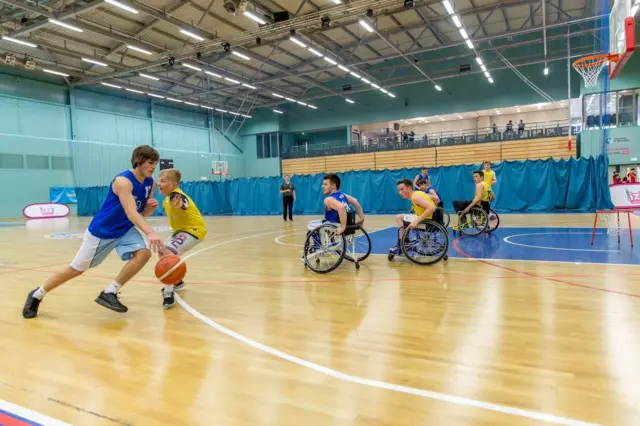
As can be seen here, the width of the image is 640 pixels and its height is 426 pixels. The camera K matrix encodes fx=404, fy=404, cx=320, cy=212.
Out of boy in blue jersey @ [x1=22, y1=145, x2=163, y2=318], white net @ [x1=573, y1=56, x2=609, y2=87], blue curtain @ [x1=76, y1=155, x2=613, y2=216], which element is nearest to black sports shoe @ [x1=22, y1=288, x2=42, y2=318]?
boy in blue jersey @ [x1=22, y1=145, x2=163, y2=318]

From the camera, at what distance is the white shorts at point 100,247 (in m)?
2.95

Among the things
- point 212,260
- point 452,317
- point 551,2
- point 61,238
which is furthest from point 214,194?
point 452,317

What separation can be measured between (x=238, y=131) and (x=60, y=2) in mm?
16346

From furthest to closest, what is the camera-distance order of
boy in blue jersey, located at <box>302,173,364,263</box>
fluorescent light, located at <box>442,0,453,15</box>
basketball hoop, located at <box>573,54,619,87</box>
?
1. fluorescent light, located at <box>442,0,453,15</box>
2. basketball hoop, located at <box>573,54,619,87</box>
3. boy in blue jersey, located at <box>302,173,364,263</box>

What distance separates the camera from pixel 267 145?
27.9 m

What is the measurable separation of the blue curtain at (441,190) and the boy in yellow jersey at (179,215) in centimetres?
1186

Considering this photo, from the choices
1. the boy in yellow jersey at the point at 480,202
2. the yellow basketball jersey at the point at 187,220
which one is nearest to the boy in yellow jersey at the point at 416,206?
the yellow basketball jersey at the point at 187,220

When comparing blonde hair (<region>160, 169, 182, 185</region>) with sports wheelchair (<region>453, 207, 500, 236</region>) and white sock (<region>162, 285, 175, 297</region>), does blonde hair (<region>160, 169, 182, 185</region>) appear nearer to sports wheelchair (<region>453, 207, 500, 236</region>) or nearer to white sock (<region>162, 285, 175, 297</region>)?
white sock (<region>162, 285, 175, 297</region>)

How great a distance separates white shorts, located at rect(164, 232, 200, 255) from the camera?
3.58m

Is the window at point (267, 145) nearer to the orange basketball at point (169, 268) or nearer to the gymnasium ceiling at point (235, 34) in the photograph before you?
the gymnasium ceiling at point (235, 34)

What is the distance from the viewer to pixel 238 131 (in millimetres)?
28000

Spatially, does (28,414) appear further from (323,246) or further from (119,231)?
(323,246)

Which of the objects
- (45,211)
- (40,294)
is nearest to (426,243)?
(40,294)

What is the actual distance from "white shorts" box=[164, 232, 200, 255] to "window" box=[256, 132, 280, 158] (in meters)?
24.3
